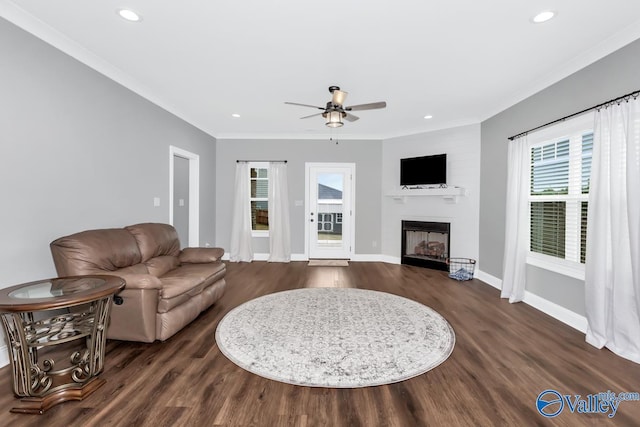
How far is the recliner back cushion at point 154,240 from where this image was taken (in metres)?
3.21

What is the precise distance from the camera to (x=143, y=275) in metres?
2.41

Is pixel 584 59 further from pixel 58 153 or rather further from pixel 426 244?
pixel 58 153

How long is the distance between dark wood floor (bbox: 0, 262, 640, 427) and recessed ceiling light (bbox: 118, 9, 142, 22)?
9.22 ft

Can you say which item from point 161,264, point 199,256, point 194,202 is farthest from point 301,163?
point 161,264

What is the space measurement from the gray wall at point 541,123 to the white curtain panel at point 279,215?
12.3ft

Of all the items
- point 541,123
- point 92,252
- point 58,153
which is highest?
point 541,123

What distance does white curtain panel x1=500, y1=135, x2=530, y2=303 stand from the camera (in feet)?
12.0

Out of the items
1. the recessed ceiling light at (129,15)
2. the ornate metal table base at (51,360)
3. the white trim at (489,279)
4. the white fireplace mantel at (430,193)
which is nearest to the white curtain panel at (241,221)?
the white fireplace mantel at (430,193)

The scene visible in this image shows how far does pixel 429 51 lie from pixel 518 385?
298cm

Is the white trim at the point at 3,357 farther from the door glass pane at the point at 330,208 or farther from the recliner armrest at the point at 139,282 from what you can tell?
the door glass pane at the point at 330,208

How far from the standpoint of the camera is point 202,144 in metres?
5.55

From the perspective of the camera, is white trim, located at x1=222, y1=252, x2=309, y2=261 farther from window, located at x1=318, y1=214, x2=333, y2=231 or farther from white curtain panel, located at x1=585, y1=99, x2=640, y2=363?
white curtain panel, located at x1=585, y1=99, x2=640, y2=363

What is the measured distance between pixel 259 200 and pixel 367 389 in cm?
492

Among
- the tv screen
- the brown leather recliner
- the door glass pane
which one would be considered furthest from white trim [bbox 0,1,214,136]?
the tv screen
